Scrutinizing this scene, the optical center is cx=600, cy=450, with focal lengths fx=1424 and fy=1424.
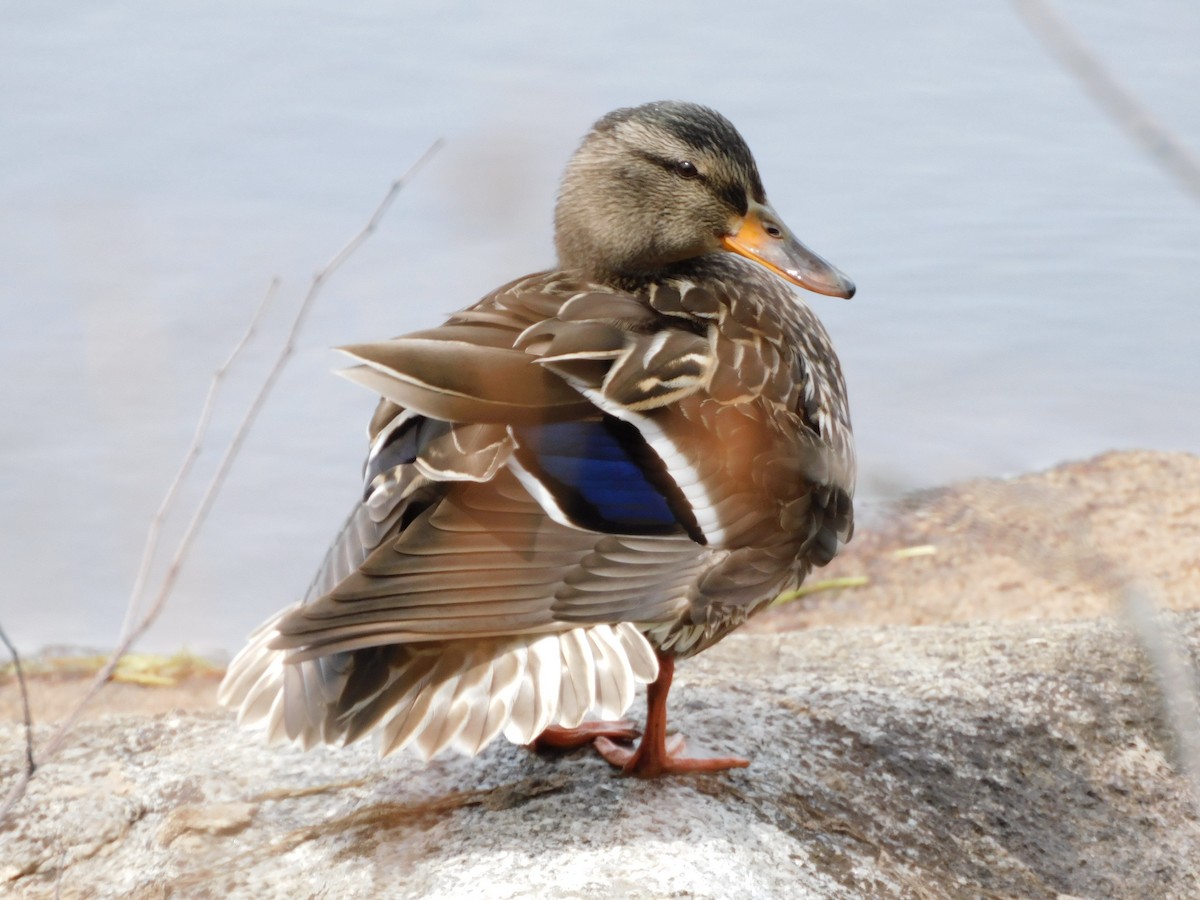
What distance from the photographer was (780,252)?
320cm

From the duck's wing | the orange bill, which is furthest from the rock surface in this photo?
the orange bill

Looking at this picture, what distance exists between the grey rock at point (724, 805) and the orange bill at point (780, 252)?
0.97 m

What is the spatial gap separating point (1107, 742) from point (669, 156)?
5.56 feet

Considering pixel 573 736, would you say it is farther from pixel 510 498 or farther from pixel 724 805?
pixel 510 498

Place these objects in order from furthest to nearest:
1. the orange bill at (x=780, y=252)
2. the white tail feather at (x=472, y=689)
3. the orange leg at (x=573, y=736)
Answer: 1. the orange bill at (x=780, y=252)
2. the orange leg at (x=573, y=736)
3. the white tail feather at (x=472, y=689)

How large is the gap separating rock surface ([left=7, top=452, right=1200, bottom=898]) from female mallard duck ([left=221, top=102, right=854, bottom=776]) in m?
0.22

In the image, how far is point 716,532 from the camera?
8.42ft

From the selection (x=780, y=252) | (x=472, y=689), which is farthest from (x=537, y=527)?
(x=780, y=252)

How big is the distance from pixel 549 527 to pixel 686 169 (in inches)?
44.9

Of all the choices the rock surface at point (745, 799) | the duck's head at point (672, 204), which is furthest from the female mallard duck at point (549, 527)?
the duck's head at point (672, 204)

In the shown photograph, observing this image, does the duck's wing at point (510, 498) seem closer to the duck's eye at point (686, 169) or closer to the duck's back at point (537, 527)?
the duck's back at point (537, 527)

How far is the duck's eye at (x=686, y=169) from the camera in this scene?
3.19 m

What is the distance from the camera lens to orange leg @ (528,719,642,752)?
295 cm

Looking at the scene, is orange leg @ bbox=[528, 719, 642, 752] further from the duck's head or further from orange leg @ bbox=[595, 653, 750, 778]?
the duck's head
